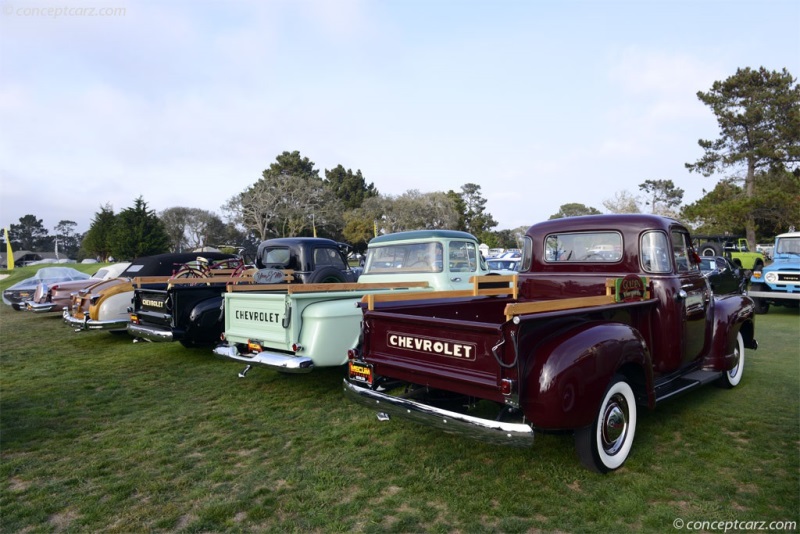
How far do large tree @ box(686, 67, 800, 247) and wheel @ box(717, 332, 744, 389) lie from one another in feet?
84.9

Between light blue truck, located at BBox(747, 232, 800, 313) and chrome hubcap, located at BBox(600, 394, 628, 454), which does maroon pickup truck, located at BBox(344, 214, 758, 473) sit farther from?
light blue truck, located at BBox(747, 232, 800, 313)

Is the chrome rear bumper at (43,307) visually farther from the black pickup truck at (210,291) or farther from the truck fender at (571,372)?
the truck fender at (571,372)

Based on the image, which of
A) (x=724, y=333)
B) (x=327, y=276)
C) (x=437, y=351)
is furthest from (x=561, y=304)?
(x=327, y=276)

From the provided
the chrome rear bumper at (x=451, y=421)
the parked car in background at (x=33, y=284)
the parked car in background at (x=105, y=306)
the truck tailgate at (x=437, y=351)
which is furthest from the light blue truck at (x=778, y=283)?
the parked car in background at (x=33, y=284)

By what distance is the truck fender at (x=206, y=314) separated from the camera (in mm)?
6863

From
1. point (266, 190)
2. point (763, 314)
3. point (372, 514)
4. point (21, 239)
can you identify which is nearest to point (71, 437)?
point (372, 514)

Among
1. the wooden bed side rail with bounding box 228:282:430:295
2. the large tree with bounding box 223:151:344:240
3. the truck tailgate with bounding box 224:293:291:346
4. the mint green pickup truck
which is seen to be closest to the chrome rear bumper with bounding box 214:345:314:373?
the mint green pickup truck

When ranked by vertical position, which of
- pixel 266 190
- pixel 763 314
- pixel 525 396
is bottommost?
pixel 763 314

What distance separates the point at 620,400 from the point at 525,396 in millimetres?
1003

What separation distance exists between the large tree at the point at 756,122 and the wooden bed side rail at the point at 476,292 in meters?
28.6

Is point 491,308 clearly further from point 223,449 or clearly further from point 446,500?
point 223,449

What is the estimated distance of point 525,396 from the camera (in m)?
2.89

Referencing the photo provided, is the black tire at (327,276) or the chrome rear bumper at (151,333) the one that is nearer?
the chrome rear bumper at (151,333)

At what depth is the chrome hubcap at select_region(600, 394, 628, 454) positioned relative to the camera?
3.30m
